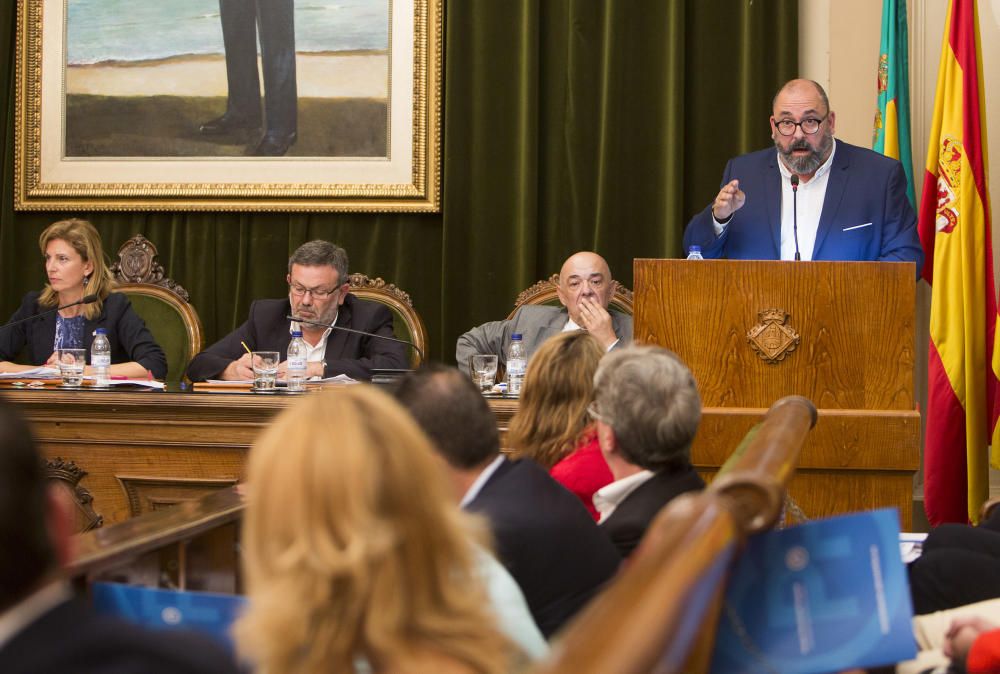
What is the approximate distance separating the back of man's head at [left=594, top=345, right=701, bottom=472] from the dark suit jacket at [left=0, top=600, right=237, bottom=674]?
1.42 m

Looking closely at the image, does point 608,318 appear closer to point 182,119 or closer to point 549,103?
point 549,103

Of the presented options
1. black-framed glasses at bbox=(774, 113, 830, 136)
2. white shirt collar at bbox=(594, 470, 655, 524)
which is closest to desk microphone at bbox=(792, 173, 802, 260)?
A: black-framed glasses at bbox=(774, 113, 830, 136)

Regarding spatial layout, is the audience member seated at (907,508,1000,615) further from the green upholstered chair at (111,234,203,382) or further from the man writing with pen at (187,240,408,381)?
the green upholstered chair at (111,234,203,382)

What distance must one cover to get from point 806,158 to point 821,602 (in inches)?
100

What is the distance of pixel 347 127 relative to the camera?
18.5ft

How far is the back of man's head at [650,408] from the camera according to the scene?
7.18 ft

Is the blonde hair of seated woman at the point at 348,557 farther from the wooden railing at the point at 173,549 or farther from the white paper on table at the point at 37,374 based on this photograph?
the white paper on table at the point at 37,374

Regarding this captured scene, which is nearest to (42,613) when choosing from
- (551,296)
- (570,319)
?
(570,319)

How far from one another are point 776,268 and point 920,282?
233cm

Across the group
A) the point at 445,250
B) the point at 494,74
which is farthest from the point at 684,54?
the point at 445,250

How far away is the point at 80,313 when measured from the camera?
4602 mm

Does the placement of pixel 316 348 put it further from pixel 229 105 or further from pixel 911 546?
pixel 911 546

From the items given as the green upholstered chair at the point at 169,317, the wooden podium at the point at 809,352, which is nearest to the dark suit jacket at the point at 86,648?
the wooden podium at the point at 809,352

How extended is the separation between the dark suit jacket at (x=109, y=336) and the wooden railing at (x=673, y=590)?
3391mm
